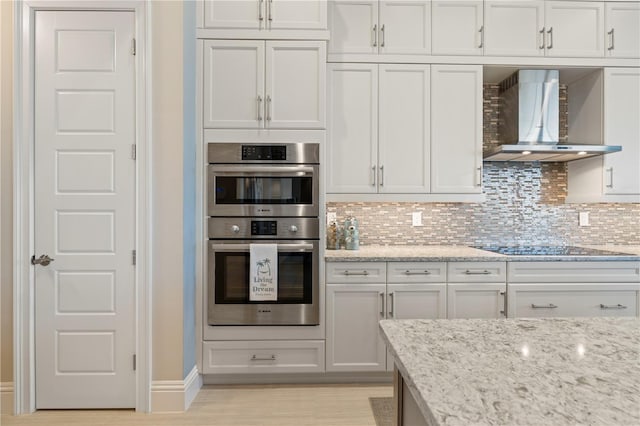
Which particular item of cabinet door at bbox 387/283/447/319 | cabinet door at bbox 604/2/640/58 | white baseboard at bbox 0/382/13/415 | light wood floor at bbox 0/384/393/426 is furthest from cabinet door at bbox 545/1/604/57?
white baseboard at bbox 0/382/13/415

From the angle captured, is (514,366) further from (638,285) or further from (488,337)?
(638,285)

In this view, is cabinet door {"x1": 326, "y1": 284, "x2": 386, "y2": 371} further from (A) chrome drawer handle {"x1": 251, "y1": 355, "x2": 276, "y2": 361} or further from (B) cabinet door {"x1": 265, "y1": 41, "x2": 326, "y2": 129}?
(B) cabinet door {"x1": 265, "y1": 41, "x2": 326, "y2": 129}

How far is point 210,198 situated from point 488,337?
2087 millimetres

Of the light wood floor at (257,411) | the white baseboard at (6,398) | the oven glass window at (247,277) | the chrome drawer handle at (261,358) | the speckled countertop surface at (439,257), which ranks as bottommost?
the light wood floor at (257,411)

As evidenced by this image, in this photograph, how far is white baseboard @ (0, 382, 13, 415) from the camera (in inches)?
91.4

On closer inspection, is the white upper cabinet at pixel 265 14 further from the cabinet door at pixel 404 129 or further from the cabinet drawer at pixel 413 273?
the cabinet drawer at pixel 413 273

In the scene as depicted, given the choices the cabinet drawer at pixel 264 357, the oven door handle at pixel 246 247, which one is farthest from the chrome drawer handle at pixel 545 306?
the oven door handle at pixel 246 247

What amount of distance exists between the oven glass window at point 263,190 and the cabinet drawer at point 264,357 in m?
0.99

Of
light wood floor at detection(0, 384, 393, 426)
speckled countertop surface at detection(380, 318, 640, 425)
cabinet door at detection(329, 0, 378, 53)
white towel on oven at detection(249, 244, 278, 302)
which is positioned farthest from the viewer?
cabinet door at detection(329, 0, 378, 53)

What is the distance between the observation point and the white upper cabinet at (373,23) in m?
2.83

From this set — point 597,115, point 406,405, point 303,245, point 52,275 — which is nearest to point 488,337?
point 406,405

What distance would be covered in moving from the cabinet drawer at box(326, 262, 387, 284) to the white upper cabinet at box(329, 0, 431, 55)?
1578 mm

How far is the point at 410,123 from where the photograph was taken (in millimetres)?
2863

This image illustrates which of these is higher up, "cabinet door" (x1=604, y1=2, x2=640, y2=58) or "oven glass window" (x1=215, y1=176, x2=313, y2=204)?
"cabinet door" (x1=604, y1=2, x2=640, y2=58)
